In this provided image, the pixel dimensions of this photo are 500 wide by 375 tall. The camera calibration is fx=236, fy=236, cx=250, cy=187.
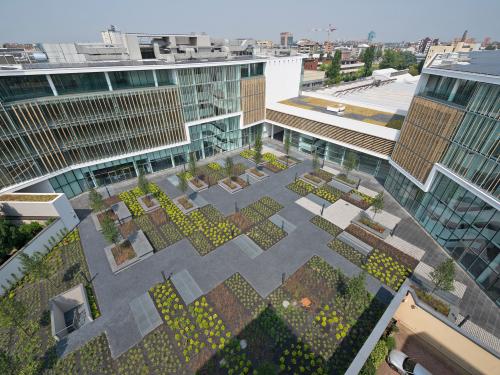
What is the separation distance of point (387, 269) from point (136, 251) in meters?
27.3

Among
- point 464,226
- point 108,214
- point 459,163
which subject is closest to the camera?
point 459,163

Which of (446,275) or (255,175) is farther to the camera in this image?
(255,175)

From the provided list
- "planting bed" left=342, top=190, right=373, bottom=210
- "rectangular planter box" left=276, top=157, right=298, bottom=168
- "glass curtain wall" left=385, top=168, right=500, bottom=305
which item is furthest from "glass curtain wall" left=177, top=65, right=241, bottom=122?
"glass curtain wall" left=385, top=168, right=500, bottom=305

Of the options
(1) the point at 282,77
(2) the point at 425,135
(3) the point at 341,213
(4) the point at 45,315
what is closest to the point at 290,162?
(3) the point at 341,213

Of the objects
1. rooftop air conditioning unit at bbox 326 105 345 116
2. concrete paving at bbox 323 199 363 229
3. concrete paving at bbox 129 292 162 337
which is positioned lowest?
concrete paving at bbox 129 292 162 337

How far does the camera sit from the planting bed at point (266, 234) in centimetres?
2771

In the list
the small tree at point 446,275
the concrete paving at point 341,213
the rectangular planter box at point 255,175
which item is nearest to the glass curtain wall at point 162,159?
the rectangular planter box at point 255,175

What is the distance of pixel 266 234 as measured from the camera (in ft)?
94.9

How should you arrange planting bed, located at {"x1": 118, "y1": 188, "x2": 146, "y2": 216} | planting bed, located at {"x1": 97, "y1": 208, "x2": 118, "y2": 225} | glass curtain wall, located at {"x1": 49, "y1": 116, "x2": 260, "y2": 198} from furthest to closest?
1. glass curtain wall, located at {"x1": 49, "y1": 116, "x2": 260, "y2": 198}
2. planting bed, located at {"x1": 118, "y1": 188, "x2": 146, "y2": 216}
3. planting bed, located at {"x1": 97, "y1": 208, "x2": 118, "y2": 225}

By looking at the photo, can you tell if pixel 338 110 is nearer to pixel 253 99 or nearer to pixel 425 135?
pixel 253 99

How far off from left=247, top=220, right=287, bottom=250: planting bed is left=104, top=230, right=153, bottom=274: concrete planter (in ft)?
38.8

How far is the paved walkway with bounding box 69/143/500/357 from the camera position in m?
20.4

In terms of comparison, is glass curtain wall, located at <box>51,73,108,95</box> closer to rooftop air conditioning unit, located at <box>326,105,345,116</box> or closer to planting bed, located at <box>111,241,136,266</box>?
planting bed, located at <box>111,241,136,266</box>

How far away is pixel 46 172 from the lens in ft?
103
